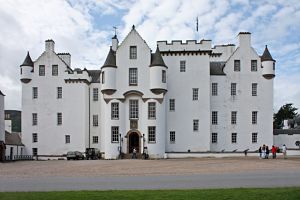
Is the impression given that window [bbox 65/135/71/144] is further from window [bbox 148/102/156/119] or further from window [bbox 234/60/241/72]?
window [bbox 234/60/241/72]

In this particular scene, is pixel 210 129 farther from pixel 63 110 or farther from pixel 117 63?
pixel 63 110

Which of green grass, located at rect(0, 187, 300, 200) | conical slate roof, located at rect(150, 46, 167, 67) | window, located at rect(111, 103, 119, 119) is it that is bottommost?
green grass, located at rect(0, 187, 300, 200)

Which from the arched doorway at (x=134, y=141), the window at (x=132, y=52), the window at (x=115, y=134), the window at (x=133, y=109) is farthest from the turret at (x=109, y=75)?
the arched doorway at (x=134, y=141)

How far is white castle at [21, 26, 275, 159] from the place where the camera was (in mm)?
54250

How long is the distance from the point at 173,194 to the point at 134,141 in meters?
38.9

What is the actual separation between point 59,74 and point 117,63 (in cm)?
982

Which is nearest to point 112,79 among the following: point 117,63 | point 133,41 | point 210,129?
point 117,63

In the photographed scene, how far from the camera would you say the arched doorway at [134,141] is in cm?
5422

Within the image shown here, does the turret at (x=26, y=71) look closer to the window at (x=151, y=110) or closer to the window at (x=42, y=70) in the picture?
the window at (x=42, y=70)

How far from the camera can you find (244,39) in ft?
192

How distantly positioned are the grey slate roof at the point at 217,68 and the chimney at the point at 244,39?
3.51 meters

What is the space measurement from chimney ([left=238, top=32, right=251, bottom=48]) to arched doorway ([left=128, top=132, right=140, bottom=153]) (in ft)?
60.9

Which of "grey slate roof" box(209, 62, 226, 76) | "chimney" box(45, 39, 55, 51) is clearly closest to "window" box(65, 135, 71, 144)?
"chimney" box(45, 39, 55, 51)

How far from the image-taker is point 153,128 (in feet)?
176
